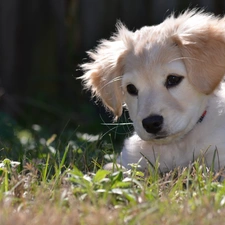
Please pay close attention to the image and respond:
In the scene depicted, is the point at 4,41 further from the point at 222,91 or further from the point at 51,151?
the point at 222,91

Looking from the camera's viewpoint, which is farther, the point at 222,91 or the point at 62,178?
the point at 222,91

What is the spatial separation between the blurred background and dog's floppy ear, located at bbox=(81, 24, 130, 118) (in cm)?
281

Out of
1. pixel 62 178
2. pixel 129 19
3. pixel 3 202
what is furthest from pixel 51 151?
pixel 129 19

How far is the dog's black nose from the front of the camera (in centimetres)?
446

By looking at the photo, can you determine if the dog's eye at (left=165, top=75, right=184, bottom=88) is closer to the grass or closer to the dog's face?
the dog's face

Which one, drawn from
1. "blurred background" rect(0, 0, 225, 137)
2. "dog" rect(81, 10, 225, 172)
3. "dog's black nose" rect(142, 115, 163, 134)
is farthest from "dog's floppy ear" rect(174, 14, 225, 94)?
"blurred background" rect(0, 0, 225, 137)

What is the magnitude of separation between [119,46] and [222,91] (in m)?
0.82

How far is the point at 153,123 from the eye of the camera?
446cm

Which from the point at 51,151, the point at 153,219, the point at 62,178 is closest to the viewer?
the point at 153,219

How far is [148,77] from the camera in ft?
15.3

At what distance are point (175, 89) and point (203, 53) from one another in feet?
1.11

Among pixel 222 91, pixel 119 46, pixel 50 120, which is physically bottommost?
pixel 50 120

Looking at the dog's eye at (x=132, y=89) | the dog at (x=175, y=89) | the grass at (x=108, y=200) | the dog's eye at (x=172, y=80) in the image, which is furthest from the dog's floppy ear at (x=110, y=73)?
the grass at (x=108, y=200)

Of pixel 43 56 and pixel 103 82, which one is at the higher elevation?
pixel 103 82
